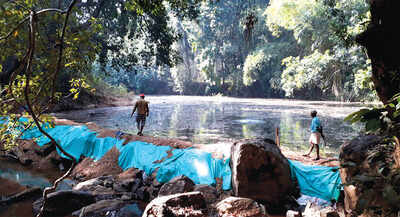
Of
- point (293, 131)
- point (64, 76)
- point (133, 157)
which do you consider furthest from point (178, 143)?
point (64, 76)

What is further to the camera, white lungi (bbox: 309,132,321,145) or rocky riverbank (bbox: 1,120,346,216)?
white lungi (bbox: 309,132,321,145)

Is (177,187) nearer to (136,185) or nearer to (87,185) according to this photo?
(136,185)

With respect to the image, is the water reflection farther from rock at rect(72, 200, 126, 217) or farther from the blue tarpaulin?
rock at rect(72, 200, 126, 217)

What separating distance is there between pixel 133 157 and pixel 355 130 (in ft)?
40.6

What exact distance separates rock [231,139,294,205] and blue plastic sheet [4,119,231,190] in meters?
0.54

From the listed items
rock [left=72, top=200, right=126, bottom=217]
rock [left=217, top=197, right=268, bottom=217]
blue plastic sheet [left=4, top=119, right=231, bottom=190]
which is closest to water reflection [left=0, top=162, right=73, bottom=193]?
blue plastic sheet [left=4, top=119, right=231, bottom=190]

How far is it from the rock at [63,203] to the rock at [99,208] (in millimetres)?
186

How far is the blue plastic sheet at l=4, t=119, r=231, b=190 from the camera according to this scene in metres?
6.54

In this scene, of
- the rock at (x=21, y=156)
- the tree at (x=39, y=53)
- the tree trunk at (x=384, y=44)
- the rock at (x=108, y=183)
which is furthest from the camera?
the rock at (x=21, y=156)

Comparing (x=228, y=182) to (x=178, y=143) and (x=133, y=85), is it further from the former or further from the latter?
(x=133, y=85)

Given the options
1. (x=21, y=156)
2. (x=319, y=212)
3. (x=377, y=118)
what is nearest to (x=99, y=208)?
(x=319, y=212)

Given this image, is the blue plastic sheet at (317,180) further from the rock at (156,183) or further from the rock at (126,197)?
the rock at (126,197)

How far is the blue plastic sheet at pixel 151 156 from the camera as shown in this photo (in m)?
6.54

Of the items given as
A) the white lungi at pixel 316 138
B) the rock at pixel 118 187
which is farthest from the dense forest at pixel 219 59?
the white lungi at pixel 316 138
